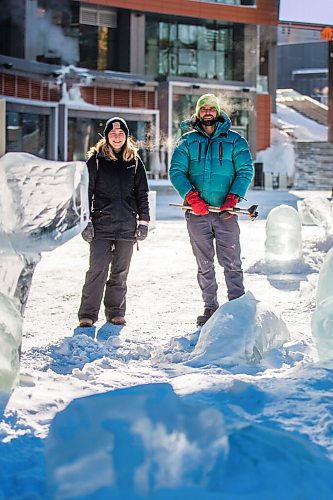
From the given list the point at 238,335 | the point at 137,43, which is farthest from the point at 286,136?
the point at 238,335

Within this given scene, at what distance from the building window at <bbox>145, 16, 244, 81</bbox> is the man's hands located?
93.8 ft

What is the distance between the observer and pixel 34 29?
104 feet

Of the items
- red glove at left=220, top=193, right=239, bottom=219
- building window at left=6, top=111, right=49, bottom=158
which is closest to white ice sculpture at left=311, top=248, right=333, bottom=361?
red glove at left=220, top=193, right=239, bottom=219

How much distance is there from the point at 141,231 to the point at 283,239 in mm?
3768

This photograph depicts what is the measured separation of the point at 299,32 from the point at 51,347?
5765 centimetres

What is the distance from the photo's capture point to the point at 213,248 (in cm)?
601

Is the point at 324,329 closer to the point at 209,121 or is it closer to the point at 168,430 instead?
the point at 168,430

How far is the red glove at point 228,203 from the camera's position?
577 centimetres

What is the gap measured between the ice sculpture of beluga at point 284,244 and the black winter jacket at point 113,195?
11.6ft

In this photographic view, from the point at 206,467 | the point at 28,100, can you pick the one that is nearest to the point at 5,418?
the point at 206,467

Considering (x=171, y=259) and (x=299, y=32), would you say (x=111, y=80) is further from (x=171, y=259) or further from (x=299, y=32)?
(x=299, y=32)

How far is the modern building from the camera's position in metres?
30.3

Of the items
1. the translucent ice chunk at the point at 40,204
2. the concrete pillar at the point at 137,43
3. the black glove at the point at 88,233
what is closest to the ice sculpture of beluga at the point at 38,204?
the translucent ice chunk at the point at 40,204

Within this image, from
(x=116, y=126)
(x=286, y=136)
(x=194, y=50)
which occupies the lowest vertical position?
(x=116, y=126)
